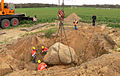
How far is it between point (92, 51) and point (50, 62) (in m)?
3.24

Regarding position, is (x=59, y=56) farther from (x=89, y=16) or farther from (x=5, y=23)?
(x=89, y=16)

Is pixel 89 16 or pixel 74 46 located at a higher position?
pixel 89 16

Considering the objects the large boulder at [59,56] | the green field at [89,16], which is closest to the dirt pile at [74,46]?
the large boulder at [59,56]

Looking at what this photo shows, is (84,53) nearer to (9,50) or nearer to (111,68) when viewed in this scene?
(111,68)

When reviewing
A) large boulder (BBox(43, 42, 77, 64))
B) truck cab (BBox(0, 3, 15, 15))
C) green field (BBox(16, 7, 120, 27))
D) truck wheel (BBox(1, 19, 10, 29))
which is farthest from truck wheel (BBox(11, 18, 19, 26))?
large boulder (BBox(43, 42, 77, 64))

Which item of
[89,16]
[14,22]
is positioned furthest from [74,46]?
[89,16]

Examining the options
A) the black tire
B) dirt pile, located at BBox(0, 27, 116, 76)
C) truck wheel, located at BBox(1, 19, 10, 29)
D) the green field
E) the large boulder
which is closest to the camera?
the large boulder

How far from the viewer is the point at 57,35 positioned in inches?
353

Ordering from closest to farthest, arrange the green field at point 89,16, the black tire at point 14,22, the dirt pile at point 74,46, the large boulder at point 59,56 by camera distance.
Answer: the large boulder at point 59,56 → the dirt pile at point 74,46 → the black tire at point 14,22 → the green field at point 89,16

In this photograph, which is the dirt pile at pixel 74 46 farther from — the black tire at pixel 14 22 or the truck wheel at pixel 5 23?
the black tire at pixel 14 22

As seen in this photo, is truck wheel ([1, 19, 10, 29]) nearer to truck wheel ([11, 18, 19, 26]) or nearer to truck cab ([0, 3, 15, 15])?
truck wheel ([11, 18, 19, 26])

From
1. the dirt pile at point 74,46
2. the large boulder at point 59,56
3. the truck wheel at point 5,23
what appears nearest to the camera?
the large boulder at point 59,56

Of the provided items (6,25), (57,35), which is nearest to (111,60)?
(57,35)

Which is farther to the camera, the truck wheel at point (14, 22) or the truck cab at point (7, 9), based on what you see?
the truck wheel at point (14, 22)
